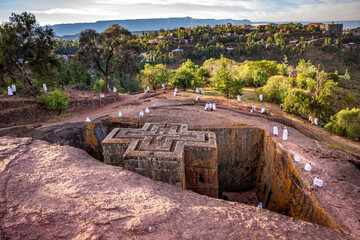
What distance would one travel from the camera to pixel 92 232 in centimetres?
433

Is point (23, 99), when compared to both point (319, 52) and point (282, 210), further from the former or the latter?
point (319, 52)

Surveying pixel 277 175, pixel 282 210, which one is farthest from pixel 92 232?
pixel 277 175

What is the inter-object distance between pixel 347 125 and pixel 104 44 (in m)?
21.0

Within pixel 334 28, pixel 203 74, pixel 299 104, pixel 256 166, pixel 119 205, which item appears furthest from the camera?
pixel 334 28

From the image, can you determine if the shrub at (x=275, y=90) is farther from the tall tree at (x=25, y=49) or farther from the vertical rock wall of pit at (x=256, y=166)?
the tall tree at (x=25, y=49)

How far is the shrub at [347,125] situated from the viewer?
14.6 meters

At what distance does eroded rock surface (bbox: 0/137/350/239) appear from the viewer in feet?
14.6

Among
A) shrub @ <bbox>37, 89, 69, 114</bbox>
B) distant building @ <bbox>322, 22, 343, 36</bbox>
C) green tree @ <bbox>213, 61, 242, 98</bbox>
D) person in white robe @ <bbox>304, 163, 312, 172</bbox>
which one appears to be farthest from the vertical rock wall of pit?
distant building @ <bbox>322, 22, 343, 36</bbox>

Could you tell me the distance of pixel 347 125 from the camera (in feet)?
49.5

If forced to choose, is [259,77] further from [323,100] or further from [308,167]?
[308,167]

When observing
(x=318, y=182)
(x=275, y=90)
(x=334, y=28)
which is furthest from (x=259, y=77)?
(x=334, y=28)

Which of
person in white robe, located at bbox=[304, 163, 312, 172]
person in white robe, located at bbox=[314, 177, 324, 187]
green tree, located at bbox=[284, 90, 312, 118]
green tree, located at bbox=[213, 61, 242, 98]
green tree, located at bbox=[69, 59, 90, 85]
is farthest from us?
green tree, located at bbox=[69, 59, 90, 85]

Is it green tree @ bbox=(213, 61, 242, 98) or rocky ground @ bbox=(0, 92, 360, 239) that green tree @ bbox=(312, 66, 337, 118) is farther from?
rocky ground @ bbox=(0, 92, 360, 239)

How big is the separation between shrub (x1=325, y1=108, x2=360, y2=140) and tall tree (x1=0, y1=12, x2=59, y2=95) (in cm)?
2231
